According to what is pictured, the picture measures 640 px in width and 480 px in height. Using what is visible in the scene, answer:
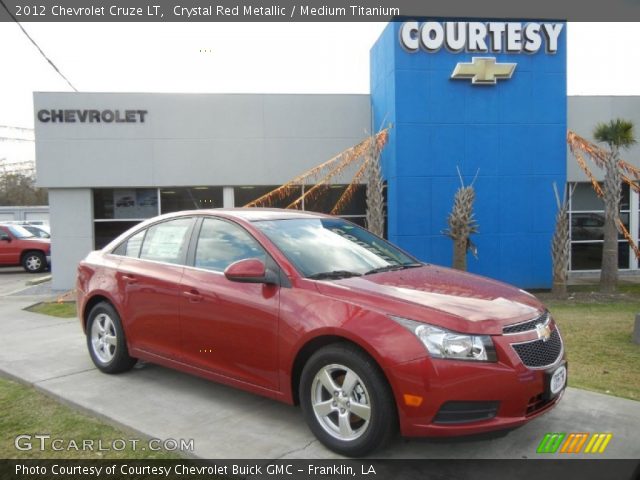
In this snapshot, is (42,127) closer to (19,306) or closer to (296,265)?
(19,306)

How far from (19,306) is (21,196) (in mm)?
45784

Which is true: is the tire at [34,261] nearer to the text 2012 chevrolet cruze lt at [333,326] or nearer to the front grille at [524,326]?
the text 2012 chevrolet cruze lt at [333,326]

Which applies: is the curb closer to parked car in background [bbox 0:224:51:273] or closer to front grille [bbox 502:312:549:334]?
parked car in background [bbox 0:224:51:273]

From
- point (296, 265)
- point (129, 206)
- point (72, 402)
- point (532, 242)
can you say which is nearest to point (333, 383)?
point (296, 265)

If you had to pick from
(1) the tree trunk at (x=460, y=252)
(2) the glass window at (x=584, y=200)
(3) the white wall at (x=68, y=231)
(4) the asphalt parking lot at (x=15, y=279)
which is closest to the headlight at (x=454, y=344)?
(1) the tree trunk at (x=460, y=252)

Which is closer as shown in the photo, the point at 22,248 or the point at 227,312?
the point at 227,312

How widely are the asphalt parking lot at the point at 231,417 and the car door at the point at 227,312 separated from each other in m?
0.37

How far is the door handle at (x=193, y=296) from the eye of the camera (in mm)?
4323

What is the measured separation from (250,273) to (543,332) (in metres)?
2.02

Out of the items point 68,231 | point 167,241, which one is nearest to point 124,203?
point 68,231

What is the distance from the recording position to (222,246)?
4.49m

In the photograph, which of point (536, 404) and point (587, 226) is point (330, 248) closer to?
point (536, 404)

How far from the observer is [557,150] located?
12.3 metres

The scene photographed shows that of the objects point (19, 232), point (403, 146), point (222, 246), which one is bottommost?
point (19, 232)
